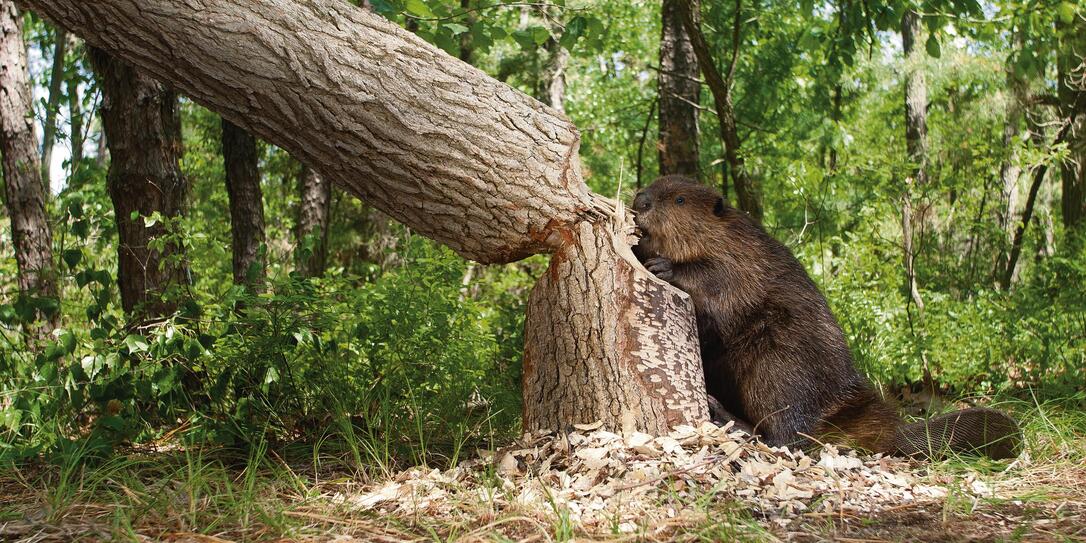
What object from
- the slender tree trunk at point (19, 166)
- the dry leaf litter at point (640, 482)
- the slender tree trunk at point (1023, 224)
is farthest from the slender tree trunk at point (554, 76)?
the dry leaf litter at point (640, 482)

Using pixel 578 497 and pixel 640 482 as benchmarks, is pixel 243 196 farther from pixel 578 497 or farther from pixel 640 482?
pixel 640 482

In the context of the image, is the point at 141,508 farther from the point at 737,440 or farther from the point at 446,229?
the point at 737,440

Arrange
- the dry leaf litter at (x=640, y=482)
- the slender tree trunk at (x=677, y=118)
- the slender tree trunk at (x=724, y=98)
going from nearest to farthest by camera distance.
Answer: the dry leaf litter at (x=640, y=482)
the slender tree trunk at (x=724, y=98)
the slender tree trunk at (x=677, y=118)

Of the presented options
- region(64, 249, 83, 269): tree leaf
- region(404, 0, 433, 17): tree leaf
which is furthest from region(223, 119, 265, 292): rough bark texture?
region(404, 0, 433, 17): tree leaf

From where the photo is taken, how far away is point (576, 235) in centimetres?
349

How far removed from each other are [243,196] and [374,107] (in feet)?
8.07

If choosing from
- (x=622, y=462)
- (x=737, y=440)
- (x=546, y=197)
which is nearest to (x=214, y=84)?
(x=546, y=197)

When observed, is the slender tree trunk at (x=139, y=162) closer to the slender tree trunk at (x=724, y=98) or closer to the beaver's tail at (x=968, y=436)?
the slender tree trunk at (x=724, y=98)

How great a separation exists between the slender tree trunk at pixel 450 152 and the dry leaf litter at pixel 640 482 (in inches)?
6.6

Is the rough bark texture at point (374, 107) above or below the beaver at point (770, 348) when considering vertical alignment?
above

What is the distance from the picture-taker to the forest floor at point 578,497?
255 centimetres

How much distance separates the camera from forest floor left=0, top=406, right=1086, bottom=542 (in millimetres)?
2555

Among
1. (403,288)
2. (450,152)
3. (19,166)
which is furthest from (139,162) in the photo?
(450,152)

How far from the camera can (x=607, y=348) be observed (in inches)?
131
